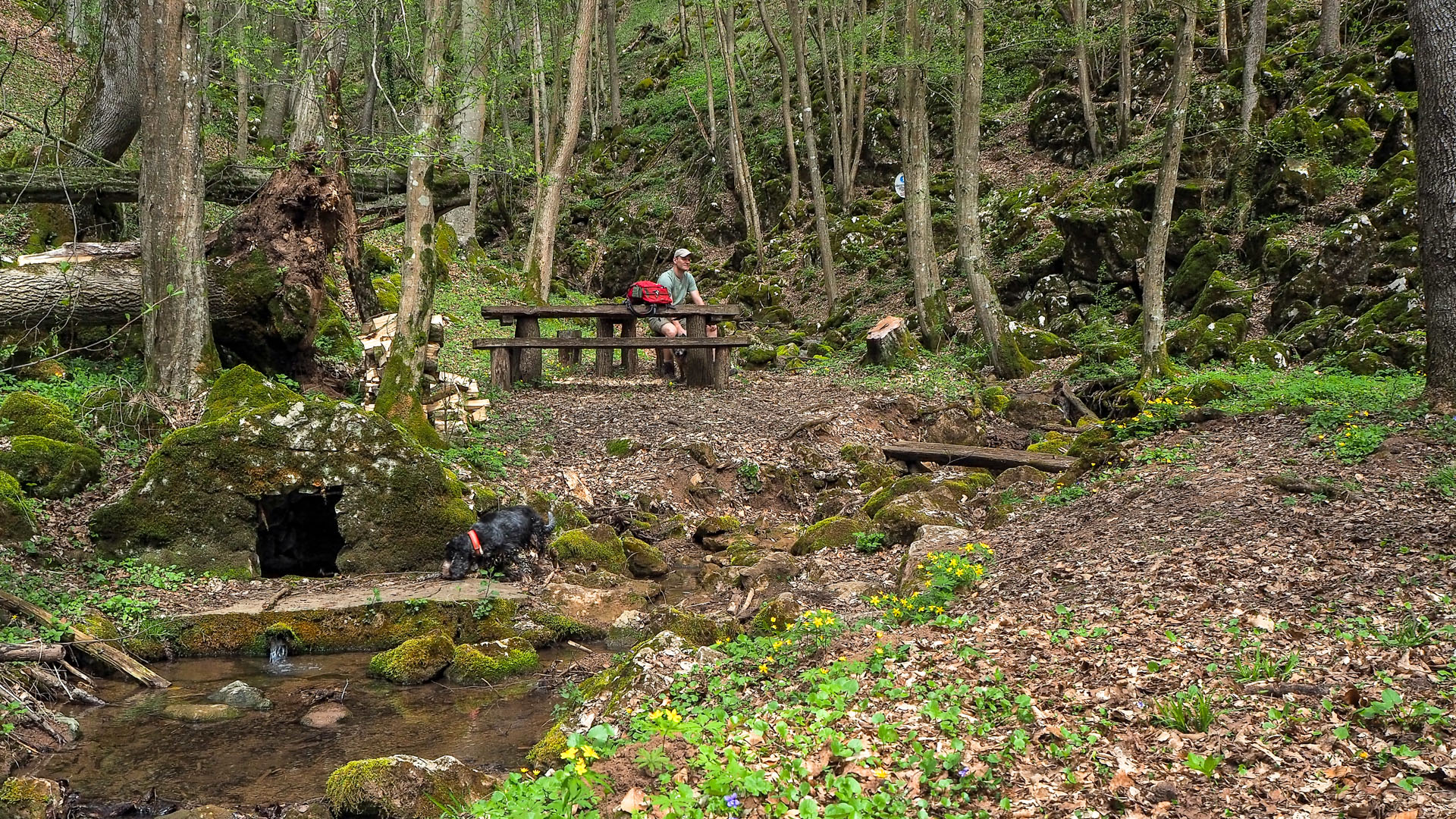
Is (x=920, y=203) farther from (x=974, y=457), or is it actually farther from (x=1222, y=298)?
(x=974, y=457)

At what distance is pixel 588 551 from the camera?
27.9 ft

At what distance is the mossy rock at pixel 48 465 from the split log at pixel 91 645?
202cm

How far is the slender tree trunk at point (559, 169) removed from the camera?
15.1 m

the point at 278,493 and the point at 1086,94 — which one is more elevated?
the point at 1086,94

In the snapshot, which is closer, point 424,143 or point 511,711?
point 511,711

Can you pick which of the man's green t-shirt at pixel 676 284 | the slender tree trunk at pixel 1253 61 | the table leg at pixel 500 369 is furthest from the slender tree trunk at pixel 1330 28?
the table leg at pixel 500 369

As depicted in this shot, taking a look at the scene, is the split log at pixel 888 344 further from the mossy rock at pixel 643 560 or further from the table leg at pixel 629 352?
the mossy rock at pixel 643 560

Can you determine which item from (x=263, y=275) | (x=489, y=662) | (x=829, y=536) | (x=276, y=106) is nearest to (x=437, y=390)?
(x=263, y=275)

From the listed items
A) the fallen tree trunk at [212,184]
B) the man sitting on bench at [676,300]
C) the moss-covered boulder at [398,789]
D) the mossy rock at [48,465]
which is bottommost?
the moss-covered boulder at [398,789]

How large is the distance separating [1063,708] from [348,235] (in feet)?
32.3

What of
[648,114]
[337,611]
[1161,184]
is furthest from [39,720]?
[648,114]

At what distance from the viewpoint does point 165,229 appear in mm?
9062

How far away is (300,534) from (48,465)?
2.05 m

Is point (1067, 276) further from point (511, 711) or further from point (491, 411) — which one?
point (511, 711)
